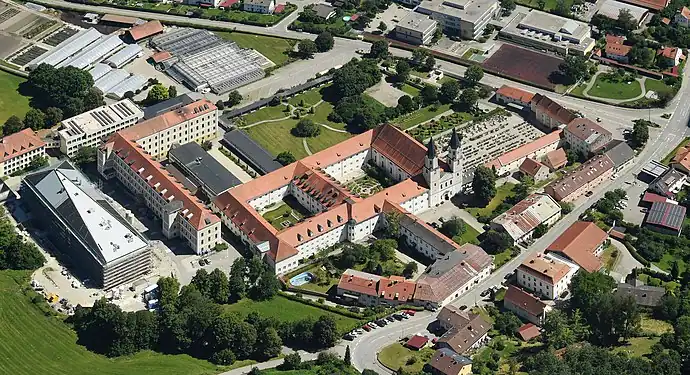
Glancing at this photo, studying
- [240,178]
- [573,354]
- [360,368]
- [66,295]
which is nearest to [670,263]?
[573,354]

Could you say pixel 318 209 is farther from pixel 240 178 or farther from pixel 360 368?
pixel 360 368

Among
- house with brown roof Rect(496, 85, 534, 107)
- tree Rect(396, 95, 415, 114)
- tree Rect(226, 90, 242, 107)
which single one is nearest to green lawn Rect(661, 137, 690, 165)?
house with brown roof Rect(496, 85, 534, 107)

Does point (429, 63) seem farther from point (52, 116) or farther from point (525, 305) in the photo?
point (525, 305)

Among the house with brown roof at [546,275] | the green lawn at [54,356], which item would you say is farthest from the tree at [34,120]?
the house with brown roof at [546,275]

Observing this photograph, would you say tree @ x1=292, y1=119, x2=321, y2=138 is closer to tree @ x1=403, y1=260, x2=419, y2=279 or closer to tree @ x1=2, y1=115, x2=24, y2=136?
tree @ x1=403, y1=260, x2=419, y2=279

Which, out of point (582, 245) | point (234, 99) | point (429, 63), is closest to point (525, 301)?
point (582, 245)

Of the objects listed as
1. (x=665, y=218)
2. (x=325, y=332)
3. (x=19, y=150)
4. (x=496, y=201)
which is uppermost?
(x=665, y=218)
